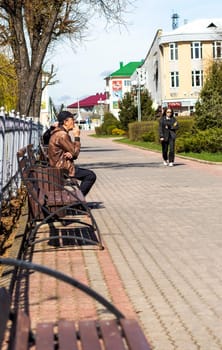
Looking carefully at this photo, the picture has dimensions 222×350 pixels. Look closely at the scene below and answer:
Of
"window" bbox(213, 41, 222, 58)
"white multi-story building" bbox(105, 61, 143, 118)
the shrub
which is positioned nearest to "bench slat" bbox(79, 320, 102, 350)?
the shrub

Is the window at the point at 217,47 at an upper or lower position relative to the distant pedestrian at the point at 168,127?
upper

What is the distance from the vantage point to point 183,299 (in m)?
5.85

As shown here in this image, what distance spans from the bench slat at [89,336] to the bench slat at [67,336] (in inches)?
1.5

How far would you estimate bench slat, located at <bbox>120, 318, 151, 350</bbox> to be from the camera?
313cm

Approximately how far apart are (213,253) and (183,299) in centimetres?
215

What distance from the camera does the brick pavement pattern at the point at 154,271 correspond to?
5.18 m

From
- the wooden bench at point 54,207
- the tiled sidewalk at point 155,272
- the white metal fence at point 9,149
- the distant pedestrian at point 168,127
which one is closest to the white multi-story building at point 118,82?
the distant pedestrian at point 168,127

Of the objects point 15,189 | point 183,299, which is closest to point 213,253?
point 183,299

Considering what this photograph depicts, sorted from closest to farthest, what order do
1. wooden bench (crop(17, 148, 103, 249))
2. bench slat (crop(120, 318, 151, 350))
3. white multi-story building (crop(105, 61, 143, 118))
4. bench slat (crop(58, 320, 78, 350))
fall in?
bench slat (crop(120, 318, 151, 350)) → bench slat (crop(58, 320, 78, 350)) → wooden bench (crop(17, 148, 103, 249)) → white multi-story building (crop(105, 61, 143, 118))

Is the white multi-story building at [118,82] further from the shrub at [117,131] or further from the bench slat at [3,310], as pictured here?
the bench slat at [3,310]

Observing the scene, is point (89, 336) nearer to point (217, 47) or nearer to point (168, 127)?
point (168, 127)

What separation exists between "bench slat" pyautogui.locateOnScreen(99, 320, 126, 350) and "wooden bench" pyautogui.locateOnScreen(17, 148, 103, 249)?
4.49 metres

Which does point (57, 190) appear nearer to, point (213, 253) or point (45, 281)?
point (213, 253)

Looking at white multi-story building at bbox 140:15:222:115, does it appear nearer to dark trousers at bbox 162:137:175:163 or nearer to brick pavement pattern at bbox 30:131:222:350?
dark trousers at bbox 162:137:175:163
